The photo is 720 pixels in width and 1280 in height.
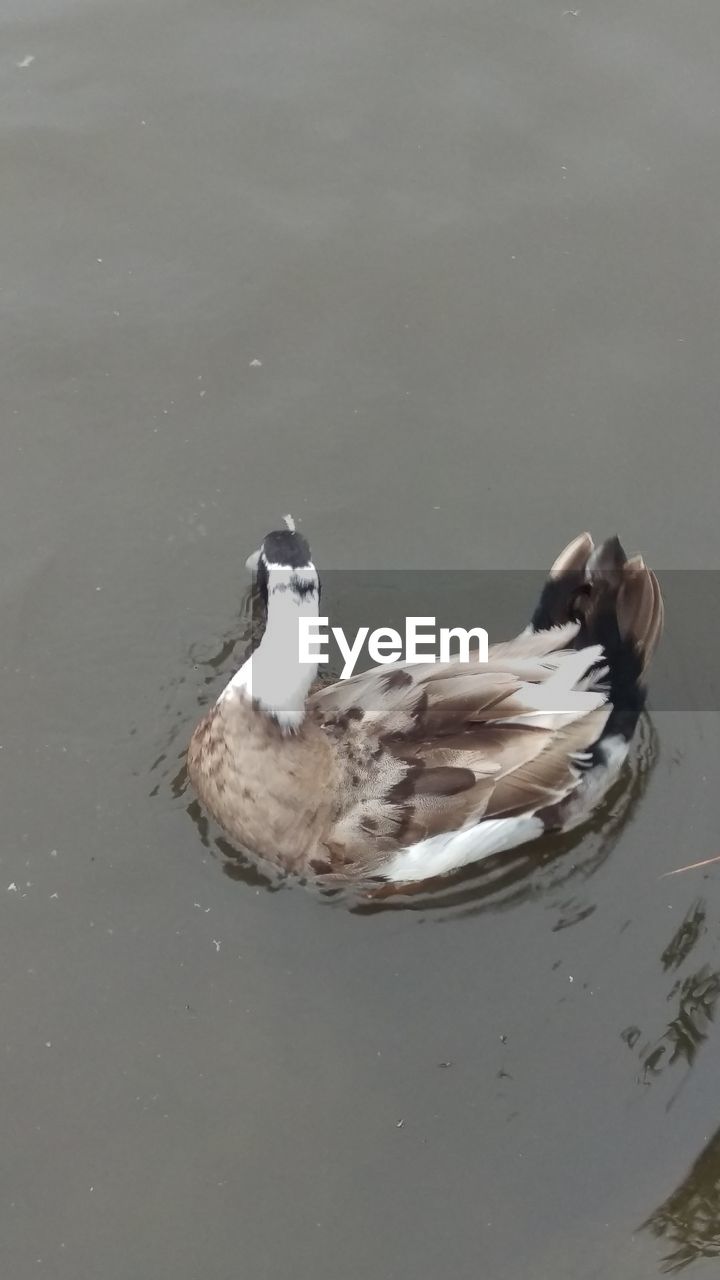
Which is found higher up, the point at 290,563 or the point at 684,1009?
the point at 290,563

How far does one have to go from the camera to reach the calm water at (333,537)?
368cm

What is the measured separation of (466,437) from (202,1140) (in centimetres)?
306

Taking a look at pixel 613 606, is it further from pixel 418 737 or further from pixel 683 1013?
pixel 683 1013

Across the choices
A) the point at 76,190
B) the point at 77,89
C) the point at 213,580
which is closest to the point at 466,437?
the point at 213,580

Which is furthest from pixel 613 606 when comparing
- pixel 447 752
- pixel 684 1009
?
pixel 684 1009

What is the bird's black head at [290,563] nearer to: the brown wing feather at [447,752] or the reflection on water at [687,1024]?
the brown wing feather at [447,752]

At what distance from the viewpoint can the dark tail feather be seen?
4055mm

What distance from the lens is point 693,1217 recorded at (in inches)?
144

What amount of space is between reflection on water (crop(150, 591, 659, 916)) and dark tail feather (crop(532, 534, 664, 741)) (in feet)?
1.29

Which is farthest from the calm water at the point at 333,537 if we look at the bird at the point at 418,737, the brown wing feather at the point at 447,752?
the brown wing feather at the point at 447,752

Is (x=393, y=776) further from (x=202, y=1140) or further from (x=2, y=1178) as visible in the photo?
(x=2, y=1178)

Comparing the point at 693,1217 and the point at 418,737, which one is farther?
the point at 418,737

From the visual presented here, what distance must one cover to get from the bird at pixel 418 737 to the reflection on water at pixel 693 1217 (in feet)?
4.12

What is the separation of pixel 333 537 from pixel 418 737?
1.23 meters
